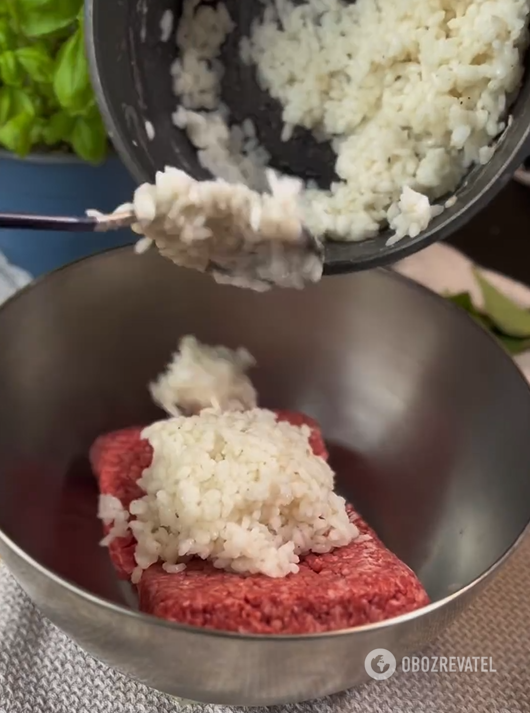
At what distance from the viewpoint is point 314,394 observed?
0.92 m

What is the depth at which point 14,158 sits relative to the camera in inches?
34.2

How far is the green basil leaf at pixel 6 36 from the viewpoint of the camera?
811 mm

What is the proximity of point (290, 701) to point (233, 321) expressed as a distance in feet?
1.43

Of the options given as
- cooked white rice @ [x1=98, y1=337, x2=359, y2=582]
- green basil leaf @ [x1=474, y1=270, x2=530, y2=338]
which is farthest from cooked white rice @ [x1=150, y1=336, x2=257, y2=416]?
green basil leaf @ [x1=474, y1=270, x2=530, y2=338]

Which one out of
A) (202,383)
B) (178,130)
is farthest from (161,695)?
(178,130)

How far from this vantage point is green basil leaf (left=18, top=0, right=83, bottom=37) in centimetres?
80

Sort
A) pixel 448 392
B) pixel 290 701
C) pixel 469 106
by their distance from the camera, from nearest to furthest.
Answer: pixel 290 701
pixel 469 106
pixel 448 392

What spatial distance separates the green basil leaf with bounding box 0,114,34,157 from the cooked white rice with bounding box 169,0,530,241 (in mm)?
153

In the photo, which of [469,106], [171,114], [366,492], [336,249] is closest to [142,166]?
[171,114]

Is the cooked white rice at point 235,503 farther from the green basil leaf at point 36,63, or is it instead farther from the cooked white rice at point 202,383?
the green basil leaf at point 36,63

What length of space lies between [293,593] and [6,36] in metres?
0.60

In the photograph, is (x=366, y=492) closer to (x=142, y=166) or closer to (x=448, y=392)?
(x=448, y=392)

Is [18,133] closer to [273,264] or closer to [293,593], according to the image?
[273,264]

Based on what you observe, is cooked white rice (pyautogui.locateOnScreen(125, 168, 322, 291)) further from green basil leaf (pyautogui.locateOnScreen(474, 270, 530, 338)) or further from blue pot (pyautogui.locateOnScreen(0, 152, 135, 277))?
green basil leaf (pyautogui.locateOnScreen(474, 270, 530, 338))
